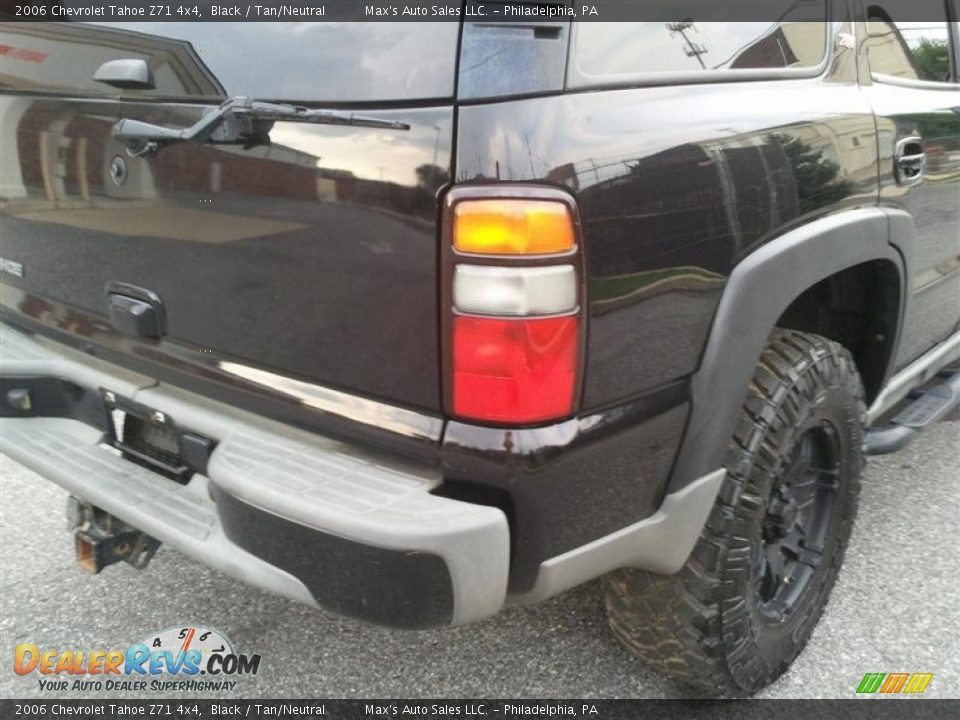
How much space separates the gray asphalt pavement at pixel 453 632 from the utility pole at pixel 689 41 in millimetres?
1604

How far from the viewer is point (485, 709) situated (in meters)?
2.16

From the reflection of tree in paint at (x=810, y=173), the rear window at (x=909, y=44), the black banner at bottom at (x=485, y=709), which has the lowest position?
the black banner at bottom at (x=485, y=709)

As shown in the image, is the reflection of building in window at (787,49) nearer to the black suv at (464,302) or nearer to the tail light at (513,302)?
the black suv at (464,302)

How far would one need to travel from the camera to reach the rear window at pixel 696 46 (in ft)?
4.93

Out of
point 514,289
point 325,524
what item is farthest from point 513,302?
point 325,524

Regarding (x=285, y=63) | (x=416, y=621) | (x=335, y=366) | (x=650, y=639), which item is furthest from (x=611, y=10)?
(x=650, y=639)

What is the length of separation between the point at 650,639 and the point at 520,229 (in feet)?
3.91

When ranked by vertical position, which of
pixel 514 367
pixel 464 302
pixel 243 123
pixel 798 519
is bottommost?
pixel 798 519

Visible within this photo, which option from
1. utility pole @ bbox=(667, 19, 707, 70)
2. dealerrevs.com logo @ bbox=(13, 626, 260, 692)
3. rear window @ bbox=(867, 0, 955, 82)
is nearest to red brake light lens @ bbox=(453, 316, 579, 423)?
utility pole @ bbox=(667, 19, 707, 70)

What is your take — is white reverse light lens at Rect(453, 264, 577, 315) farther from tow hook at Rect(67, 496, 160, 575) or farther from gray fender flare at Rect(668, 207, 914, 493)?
tow hook at Rect(67, 496, 160, 575)

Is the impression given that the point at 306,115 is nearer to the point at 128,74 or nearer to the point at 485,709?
the point at 128,74

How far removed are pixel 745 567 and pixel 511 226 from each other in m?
1.06

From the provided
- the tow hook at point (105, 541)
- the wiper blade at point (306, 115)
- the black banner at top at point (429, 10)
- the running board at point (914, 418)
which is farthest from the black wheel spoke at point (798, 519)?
the tow hook at point (105, 541)

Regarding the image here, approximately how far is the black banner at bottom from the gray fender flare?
78 cm
